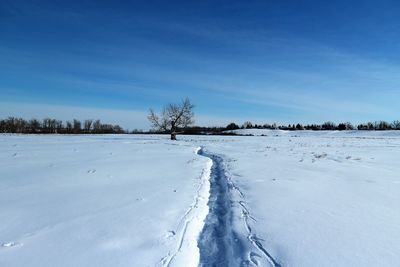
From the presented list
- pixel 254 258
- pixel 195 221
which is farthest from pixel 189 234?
pixel 254 258

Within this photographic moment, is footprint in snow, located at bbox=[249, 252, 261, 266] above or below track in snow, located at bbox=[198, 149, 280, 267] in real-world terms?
above

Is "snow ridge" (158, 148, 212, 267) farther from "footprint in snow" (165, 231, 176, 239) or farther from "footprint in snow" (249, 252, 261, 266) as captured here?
"footprint in snow" (249, 252, 261, 266)

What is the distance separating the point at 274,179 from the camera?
9.66 meters

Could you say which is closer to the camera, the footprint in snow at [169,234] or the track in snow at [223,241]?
the track in snow at [223,241]

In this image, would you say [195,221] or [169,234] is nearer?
[169,234]

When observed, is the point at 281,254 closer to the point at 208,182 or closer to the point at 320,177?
the point at 208,182

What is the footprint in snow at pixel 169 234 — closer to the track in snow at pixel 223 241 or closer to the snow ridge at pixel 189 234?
the snow ridge at pixel 189 234

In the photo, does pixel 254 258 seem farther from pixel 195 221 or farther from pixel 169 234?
pixel 195 221

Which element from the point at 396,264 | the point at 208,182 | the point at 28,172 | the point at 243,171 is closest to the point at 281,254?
the point at 396,264

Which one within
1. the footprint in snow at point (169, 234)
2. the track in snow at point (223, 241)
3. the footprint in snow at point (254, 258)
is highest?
the footprint in snow at point (169, 234)

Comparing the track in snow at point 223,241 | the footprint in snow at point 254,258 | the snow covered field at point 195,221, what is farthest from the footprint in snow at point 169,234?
the footprint in snow at point 254,258

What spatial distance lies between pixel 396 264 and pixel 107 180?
6.99m

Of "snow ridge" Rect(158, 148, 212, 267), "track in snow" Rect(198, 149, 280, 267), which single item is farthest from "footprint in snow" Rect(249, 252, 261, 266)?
"snow ridge" Rect(158, 148, 212, 267)

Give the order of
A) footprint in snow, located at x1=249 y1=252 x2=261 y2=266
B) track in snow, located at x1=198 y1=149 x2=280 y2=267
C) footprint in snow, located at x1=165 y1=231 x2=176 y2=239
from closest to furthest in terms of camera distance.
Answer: footprint in snow, located at x1=249 y1=252 x2=261 y2=266 < track in snow, located at x1=198 y1=149 x2=280 y2=267 < footprint in snow, located at x1=165 y1=231 x2=176 y2=239
